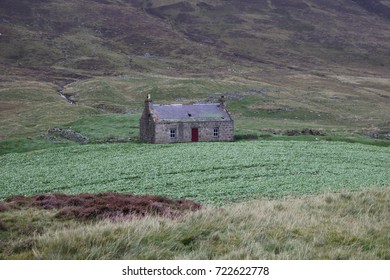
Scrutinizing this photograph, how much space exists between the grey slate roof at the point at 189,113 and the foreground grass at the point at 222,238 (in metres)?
53.5

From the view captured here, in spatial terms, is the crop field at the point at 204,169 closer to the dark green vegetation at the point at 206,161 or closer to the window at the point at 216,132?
the dark green vegetation at the point at 206,161

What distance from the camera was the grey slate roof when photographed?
68.1 m

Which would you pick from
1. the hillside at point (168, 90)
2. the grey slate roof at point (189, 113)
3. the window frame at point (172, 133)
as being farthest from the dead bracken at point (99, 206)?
the grey slate roof at point (189, 113)

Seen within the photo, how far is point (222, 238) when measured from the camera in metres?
11.4

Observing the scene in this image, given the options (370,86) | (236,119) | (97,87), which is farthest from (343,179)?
(370,86)

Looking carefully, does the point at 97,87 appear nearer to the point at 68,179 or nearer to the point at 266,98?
the point at 266,98

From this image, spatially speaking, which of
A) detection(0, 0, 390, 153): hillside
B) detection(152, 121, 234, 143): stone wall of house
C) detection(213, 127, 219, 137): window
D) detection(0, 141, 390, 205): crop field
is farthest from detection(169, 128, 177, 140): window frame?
detection(0, 141, 390, 205): crop field

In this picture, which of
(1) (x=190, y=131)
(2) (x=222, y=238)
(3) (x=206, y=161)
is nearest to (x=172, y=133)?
(1) (x=190, y=131)

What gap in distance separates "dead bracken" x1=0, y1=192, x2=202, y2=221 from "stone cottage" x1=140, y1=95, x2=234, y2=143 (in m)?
43.5

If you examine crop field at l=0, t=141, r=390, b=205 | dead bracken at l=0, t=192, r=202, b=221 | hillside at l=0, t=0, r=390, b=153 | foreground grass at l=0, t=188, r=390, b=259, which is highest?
foreground grass at l=0, t=188, r=390, b=259

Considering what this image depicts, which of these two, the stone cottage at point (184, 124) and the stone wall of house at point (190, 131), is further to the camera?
the stone cottage at point (184, 124)

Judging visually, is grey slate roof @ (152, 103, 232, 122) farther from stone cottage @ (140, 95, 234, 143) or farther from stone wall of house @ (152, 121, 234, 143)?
stone wall of house @ (152, 121, 234, 143)

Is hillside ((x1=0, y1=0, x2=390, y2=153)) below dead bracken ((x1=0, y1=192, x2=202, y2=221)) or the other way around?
below

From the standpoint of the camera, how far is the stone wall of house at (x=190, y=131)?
66375mm
